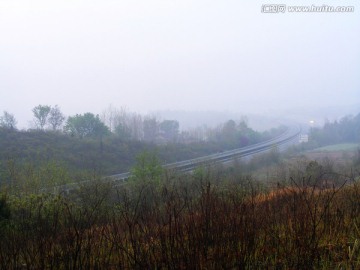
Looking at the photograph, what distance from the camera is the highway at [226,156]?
16.3 metres

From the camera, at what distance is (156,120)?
4653cm

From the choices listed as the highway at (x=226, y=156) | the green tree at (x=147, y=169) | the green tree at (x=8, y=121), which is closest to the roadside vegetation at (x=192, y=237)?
the highway at (x=226, y=156)

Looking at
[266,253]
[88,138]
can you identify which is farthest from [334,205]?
[88,138]

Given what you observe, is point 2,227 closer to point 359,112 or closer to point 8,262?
point 8,262

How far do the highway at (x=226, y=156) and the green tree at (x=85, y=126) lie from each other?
A: 12623 millimetres

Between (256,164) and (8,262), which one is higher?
(8,262)

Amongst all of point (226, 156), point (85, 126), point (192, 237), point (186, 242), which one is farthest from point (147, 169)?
point (85, 126)

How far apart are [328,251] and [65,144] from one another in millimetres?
32860

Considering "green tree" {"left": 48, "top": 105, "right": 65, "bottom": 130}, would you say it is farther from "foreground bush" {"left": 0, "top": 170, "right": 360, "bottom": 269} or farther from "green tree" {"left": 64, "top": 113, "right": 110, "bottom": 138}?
"foreground bush" {"left": 0, "top": 170, "right": 360, "bottom": 269}

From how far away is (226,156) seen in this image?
31.2m

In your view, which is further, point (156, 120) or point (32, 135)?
point (156, 120)

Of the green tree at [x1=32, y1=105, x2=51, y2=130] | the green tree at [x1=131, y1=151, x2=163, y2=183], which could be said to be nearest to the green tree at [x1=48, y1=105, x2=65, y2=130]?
the green tree at [x1=32, y1=105, x2=51, y2=130]

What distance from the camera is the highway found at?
16284 millimetres

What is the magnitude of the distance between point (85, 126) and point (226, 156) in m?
17.0
